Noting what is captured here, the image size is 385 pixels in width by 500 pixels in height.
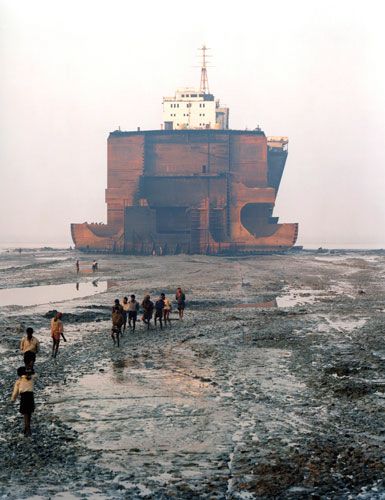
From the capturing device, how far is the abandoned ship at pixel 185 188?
67812 mm

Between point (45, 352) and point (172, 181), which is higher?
point (172, 181)

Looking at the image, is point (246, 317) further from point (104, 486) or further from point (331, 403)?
point (104, 486)

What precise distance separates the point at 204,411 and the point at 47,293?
23606 millimetres

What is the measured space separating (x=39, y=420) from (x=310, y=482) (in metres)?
4.10

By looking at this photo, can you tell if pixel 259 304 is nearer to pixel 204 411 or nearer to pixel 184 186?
pixel 204 411

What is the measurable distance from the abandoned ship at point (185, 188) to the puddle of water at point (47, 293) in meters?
30.4

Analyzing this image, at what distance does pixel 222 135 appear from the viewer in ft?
225

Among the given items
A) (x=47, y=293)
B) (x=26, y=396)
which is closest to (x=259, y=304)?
(x=47, y=293)

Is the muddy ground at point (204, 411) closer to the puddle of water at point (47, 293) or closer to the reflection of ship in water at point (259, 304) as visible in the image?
the reflection of ship in water at point (259, 304)

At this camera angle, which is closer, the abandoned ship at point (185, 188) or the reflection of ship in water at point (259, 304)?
the reflection of ship in water at point (259, 304)

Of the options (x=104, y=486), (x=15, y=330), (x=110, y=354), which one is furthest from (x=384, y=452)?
(x=15, y=330)

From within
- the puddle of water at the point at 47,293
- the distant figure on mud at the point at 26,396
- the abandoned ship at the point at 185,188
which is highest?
the abandoned ship at the point at 185,188

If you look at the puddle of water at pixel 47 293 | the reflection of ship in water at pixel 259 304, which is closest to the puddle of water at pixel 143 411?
the reflection of ship in water at pixel 259 304

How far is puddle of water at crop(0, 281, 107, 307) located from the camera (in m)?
28.6
